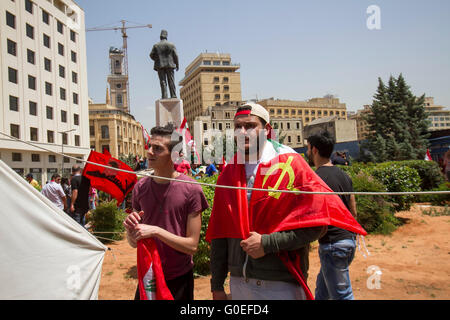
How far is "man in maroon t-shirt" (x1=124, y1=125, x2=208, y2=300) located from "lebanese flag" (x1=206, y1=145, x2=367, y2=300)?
29 cm

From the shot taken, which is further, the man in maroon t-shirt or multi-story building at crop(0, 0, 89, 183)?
multi-story building at crop(0, 0, 89, 183)

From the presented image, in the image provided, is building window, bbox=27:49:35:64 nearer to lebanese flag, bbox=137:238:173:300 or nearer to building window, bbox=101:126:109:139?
lebanese flag, bbox=137:238:173:300

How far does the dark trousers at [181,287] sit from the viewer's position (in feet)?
7.41

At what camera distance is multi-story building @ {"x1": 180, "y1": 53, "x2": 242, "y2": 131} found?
9782 cm

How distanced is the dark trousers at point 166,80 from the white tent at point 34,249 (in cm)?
982

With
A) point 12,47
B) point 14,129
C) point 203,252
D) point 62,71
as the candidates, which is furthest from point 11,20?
point 203,252

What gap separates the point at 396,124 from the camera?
77.4 feet

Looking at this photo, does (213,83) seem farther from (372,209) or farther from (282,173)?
(282,173)

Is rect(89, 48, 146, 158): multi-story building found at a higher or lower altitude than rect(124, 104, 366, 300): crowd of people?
higher

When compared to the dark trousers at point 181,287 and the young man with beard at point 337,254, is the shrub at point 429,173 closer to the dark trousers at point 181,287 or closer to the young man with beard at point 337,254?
the young man with beard at point 337,254

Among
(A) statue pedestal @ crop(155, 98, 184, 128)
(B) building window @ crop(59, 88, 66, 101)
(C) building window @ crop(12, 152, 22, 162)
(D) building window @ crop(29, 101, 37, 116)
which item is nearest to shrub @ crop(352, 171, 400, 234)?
(A) statue pedestal @ crop(155, 98, 184, 128)

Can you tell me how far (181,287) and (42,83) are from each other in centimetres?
3686
